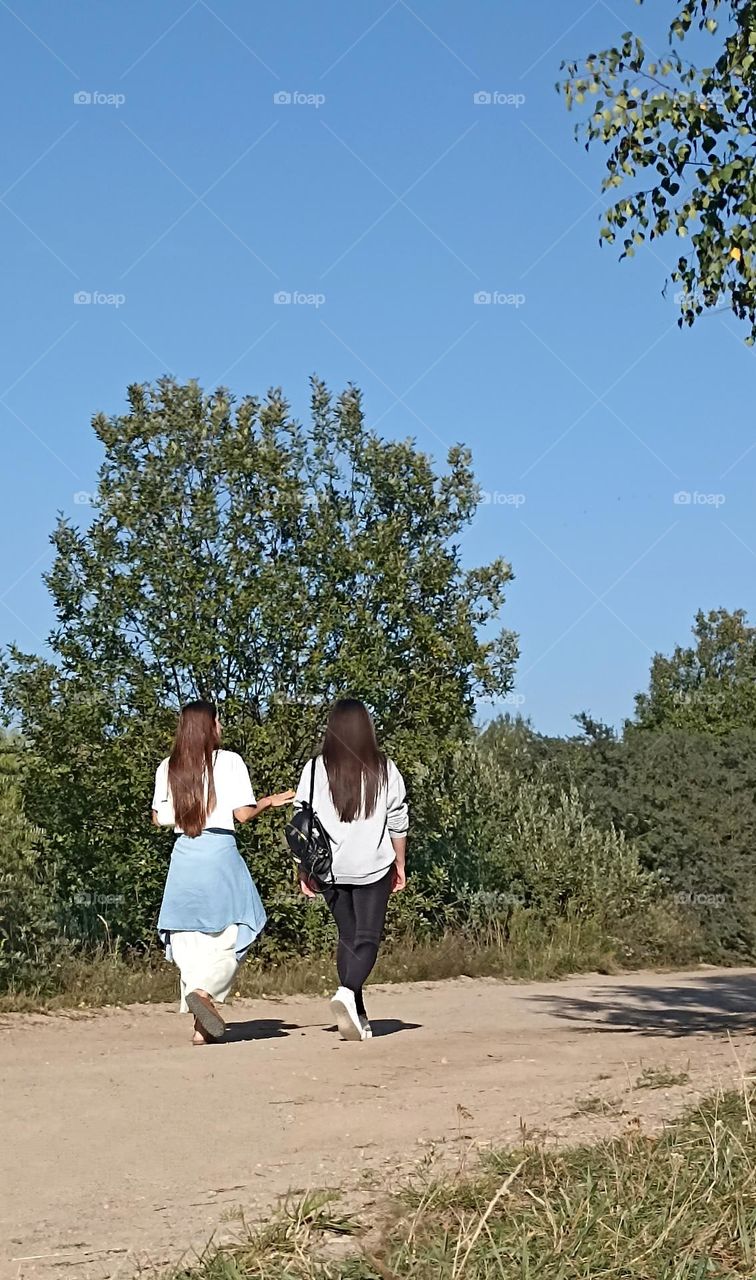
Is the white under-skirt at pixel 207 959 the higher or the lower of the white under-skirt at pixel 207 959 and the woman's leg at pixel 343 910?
the lower

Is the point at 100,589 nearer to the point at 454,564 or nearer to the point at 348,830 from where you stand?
the point at 454,564

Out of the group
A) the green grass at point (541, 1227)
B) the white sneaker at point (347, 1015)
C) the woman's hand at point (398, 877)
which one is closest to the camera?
the green grass at point (541, 1227)

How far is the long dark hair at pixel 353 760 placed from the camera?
886cm

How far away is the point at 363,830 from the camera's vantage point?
29.2 feet

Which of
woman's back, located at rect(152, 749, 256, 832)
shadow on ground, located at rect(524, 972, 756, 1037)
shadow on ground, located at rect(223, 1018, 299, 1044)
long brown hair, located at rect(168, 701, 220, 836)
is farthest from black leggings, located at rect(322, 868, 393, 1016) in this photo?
shadow on ground, located at rect(524, 972, 756, 1037)

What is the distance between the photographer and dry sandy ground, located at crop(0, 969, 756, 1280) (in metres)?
4.93

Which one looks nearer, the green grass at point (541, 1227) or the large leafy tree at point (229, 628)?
the green grass at point (541, 1227)

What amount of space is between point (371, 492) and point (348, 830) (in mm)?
4262

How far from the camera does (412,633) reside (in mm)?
12148

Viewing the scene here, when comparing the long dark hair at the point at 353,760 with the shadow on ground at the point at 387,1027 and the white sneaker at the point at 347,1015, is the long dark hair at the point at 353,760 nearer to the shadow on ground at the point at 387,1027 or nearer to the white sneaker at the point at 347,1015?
the white sneaker at the point at 347,1015
